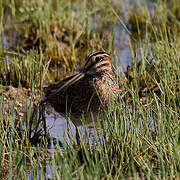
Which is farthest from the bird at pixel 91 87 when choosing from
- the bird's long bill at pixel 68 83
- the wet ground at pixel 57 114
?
the wet ground at pixel 57 114

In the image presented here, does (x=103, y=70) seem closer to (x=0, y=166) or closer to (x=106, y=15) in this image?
Answer: (x=0, y=166)

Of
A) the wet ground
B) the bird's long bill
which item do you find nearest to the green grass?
the wet ground

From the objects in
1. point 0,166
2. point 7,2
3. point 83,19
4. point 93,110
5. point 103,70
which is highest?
point 7,2

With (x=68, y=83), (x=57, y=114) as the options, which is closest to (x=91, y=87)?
(x=68, y=83)

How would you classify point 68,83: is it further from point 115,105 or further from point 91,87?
point 115,105

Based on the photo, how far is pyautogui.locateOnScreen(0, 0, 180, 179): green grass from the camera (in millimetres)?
3506

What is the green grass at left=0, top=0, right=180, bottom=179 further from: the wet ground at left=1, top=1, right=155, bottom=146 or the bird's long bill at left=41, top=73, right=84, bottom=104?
the bird's long bill at left=41, top=73, right=84, bottom=104

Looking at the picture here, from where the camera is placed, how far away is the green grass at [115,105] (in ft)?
11.5

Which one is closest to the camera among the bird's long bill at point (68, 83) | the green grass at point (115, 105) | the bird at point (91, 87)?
the green grass at point (115, 105)

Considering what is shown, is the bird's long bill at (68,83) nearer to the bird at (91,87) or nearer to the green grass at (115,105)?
the bird at (91,87)

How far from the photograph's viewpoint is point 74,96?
4773 millimetres

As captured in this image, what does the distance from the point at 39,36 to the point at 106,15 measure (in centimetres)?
142

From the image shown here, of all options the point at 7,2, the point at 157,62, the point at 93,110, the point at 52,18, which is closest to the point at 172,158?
the point at 93,110

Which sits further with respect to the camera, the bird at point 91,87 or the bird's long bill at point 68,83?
the bird's long bill at point 68,83
